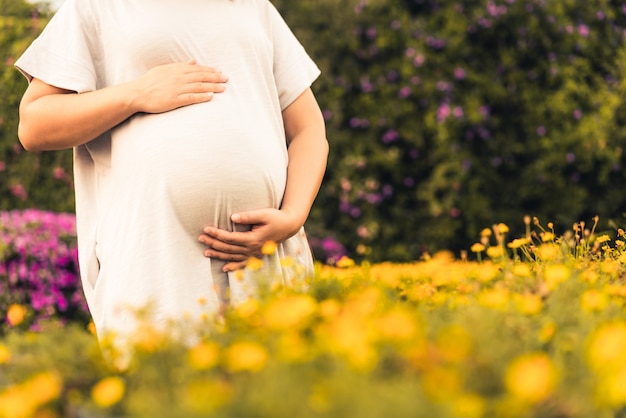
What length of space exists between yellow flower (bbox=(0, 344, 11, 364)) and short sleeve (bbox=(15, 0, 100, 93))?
82 cm

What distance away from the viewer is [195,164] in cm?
195

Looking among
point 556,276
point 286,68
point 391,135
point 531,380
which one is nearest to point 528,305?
point 556,276

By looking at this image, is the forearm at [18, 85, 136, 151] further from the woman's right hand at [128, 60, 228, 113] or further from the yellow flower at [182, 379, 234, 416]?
the yellow flower at [182, 379, 234, 416]

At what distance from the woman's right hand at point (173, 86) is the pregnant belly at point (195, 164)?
1.5 inches

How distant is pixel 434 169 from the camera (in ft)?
18.4

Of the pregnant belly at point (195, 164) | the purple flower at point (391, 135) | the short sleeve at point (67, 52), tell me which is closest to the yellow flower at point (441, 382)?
the pregnant belly at point (195, 164)

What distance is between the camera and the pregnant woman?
1.90 m

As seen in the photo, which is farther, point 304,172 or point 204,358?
point 304,172

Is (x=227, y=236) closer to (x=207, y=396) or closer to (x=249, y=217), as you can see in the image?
(x=249, y=217)

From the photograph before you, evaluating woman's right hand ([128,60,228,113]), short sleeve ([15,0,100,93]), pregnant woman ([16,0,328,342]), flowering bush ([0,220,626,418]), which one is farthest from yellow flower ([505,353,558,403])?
short sleeve ([15,0,100,93])

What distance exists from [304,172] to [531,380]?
1.36 meters

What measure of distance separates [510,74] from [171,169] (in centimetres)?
412

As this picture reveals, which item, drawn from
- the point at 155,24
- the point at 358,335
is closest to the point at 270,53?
the point at 155,24

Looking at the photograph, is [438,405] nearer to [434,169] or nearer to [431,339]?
[431,339]
